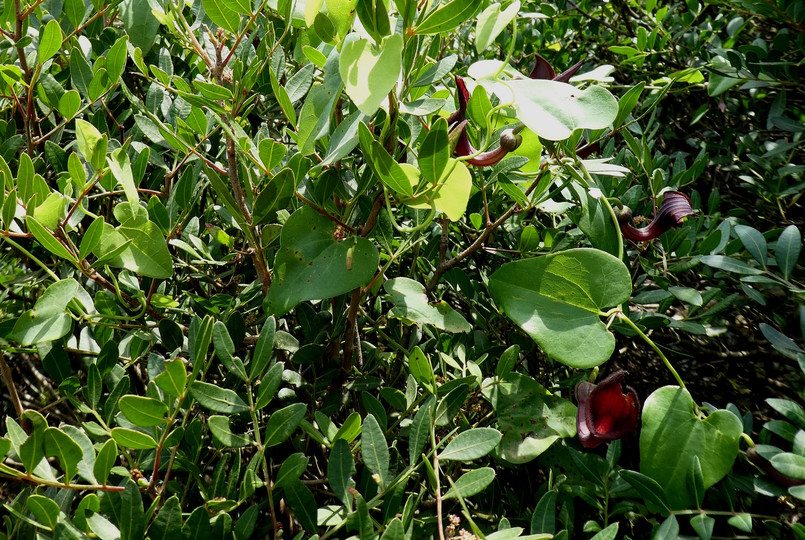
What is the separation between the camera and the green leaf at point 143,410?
602 mm

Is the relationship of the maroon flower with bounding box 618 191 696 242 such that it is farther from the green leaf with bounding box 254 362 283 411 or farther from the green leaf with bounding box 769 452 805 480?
the green leaf with bounding box 254 362 283 411

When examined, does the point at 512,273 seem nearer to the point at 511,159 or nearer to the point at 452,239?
the point at 511,159

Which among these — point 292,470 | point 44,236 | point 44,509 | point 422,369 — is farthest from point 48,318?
point 422,369

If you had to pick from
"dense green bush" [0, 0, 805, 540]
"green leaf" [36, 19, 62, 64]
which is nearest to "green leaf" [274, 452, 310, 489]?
"dense green bush" [0, 0, 805, 540]

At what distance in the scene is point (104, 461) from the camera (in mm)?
616

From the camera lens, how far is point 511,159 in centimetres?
78

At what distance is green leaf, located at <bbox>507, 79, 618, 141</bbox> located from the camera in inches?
25.3

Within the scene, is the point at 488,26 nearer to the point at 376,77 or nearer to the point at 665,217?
the point at 376,77

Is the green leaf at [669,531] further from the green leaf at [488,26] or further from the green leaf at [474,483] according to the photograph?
the green leaf at [488,26]

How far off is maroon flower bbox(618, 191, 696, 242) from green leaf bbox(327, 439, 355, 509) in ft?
1.57

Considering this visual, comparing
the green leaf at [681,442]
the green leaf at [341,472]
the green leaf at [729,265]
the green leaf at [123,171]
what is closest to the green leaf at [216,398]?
the green leaf at [341,472]

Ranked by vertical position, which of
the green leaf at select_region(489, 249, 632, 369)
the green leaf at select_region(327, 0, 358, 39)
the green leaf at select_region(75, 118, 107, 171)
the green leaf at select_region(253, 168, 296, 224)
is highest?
the green leaf at select_region(327, 0, 358, 39)

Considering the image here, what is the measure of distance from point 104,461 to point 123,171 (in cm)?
30

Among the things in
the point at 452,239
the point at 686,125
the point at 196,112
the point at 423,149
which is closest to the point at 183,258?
the point at 196,112
